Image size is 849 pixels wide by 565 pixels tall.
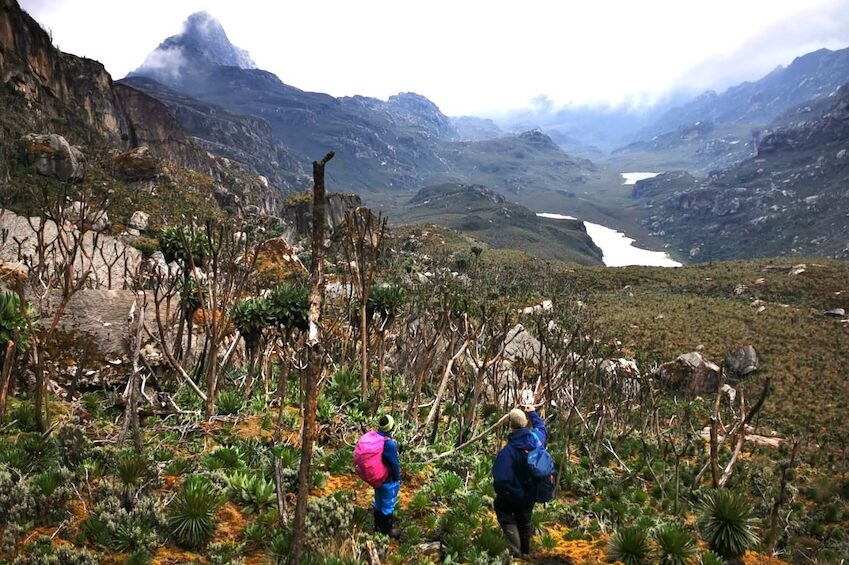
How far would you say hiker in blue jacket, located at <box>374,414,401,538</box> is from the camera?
7293 millimetres

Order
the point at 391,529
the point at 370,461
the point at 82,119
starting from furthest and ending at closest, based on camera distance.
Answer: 1. the point at 82,119
2. the point at 391,529
3. the point at 370,461

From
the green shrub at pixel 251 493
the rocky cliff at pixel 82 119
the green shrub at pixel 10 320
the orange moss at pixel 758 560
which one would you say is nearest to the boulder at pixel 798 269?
the orange moss at pixel 758 560

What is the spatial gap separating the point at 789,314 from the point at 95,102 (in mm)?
148263

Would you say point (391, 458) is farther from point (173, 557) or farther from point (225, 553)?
point (173, 557)

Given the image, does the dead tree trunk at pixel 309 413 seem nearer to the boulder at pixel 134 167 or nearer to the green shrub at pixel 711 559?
the green shrub at pixel 711 559

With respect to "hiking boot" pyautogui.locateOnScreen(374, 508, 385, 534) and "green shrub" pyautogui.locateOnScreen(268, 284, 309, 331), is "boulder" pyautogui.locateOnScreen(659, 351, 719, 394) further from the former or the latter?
"hiking boot" pyautogui.locateOnScreen(374, 508, 385, 534)

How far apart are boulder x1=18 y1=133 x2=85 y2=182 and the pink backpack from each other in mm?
66409

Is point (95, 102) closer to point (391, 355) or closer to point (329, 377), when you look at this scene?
point (391, 355)

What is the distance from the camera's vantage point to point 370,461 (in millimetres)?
7191

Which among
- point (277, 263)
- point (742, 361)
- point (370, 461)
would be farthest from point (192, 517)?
point (742, 361)

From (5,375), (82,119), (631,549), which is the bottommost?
(631,549)

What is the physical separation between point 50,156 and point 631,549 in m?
73.0

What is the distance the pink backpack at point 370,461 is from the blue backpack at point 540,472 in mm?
2123

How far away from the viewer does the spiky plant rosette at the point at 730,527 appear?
27.4 ft
